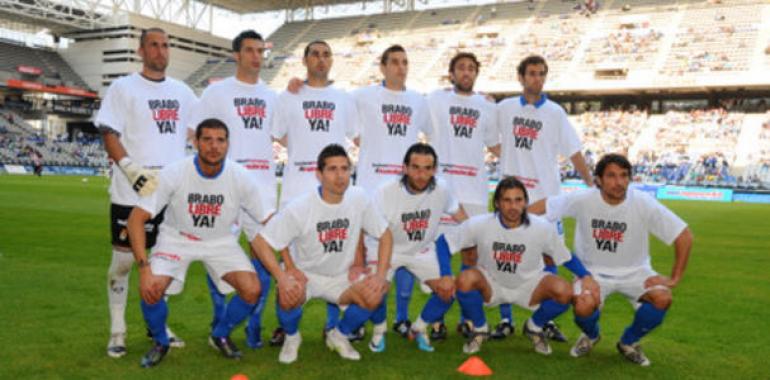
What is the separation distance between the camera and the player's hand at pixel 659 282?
4.95 m

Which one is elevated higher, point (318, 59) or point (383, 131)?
point (318, 59)

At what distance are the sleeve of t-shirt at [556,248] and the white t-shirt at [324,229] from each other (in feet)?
4.38

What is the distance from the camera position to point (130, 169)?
15.5 ft

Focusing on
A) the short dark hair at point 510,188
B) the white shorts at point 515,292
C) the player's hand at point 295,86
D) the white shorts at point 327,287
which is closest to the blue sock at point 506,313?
the white shorts at point 515,292

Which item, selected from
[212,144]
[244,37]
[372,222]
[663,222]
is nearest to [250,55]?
[244,37]

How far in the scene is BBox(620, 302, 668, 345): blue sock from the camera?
492 centimetres

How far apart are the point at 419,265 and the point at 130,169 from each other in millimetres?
2420

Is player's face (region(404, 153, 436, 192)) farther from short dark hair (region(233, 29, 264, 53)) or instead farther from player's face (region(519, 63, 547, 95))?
short dark hair (region(233, 29, 264, 53))

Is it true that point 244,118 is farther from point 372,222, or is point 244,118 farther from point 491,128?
point 491,128

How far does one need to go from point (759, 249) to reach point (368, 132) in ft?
31.5

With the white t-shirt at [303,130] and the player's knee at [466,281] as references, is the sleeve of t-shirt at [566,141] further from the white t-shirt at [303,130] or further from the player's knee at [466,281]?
the white t-shirt at [303,130]

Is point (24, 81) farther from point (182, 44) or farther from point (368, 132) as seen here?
point (368, 132)

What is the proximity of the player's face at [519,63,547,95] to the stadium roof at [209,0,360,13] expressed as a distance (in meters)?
61.1

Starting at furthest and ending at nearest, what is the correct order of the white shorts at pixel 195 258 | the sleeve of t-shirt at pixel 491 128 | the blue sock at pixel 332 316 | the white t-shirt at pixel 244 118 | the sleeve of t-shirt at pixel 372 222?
the sleeve of t-shirt at pixel 491 128
the white t-shirt at pixel 244 118
the blue sock at pixel 332 316
the sleeve of t-shirt at pixel 372 222
the white shorts at pixel 195 258
